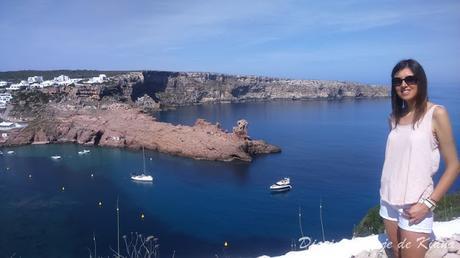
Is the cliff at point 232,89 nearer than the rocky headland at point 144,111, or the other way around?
the rocky headland at point 144,111

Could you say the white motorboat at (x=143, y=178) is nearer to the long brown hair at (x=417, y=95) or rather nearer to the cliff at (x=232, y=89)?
the long brown hair at (x=417, y=95)

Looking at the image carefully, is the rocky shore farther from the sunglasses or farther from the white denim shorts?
the sunglasses

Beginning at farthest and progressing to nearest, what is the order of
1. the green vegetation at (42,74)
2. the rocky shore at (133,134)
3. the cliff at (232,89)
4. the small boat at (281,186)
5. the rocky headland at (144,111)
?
the green vegetation at (42,74) → the cliff at (232,89) → the rocky headland at (144,111) → the rocky shore at (133,134) → the small boat at (281,186)

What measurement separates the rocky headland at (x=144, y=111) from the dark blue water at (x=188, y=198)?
2.15 m

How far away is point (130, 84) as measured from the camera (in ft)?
290

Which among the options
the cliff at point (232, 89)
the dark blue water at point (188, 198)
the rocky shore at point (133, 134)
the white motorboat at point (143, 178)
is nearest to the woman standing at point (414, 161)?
the dark blue water at point (188, 198)

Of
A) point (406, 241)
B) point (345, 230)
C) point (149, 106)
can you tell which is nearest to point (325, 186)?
point (345, 230)

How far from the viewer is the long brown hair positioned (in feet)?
9.48

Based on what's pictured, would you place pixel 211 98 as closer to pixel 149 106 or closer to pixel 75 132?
pixel 149 106

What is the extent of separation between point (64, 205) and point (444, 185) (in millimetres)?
28698

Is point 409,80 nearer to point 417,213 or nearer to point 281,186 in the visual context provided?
point 417,213

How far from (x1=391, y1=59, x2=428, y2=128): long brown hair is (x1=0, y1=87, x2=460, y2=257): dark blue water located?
697 inches

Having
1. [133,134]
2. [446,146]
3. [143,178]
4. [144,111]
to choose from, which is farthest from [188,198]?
[144,111]

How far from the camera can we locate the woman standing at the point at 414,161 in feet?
9.19
